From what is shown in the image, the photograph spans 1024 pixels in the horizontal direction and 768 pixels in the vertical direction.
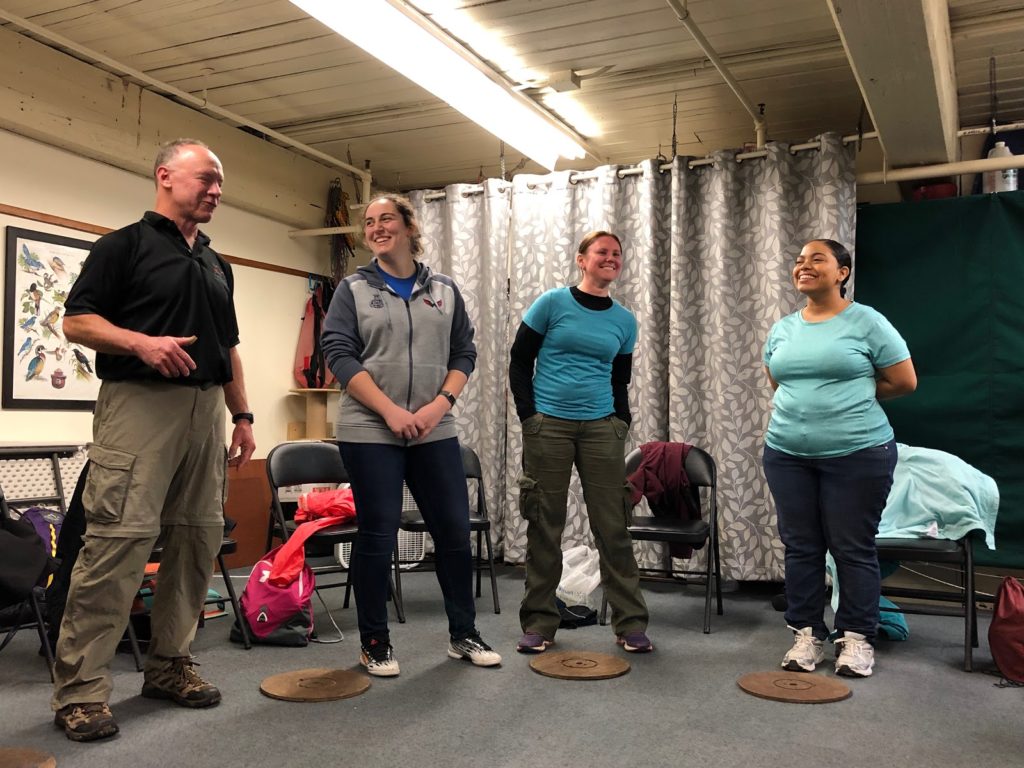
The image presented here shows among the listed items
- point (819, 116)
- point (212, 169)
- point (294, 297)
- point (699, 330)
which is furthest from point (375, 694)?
point (819, 116)

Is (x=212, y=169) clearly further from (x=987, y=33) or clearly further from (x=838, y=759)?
(x=987, y=33)

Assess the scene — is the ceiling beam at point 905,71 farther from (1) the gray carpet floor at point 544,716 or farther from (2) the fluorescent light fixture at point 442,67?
(1) the gray carpet floor at point 544,716

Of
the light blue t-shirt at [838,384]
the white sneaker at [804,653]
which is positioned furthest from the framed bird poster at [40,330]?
the white sneaker at [804,653]

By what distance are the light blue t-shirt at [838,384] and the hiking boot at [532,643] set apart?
107 centimetres

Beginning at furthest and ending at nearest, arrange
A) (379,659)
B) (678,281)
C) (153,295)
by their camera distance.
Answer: (678,281), (379,659), (153,295)

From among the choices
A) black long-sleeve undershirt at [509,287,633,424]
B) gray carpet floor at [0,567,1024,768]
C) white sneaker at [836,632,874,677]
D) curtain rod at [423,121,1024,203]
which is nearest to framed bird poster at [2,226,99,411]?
gray carpet floor at [0,567,1024,768]

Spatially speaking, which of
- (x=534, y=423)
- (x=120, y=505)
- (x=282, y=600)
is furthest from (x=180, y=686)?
(x=534, y=423)

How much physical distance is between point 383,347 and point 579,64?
7.16 ft

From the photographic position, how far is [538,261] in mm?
4902

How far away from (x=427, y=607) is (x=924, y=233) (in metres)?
3.00

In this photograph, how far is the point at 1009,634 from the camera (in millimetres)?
2789

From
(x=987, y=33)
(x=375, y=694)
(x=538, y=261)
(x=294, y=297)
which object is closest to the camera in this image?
(x=375, y=694)

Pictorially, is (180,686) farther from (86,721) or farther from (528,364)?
(528,364)

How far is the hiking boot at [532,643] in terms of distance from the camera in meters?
3.03
